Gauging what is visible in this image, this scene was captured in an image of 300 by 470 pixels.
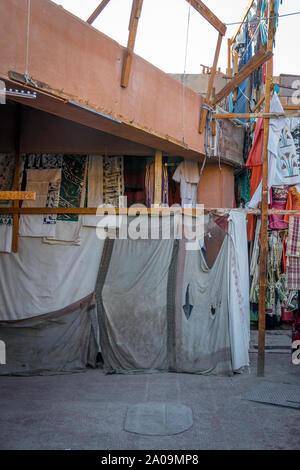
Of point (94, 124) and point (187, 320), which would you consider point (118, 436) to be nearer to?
point (187, 320)

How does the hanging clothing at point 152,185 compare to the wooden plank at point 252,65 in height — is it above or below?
below

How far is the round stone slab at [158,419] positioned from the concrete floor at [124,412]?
10 centimetres

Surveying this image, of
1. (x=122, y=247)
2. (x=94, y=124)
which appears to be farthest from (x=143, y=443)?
(x=94, y=124)

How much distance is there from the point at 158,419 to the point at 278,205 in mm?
5385

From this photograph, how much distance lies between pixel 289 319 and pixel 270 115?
449 centimetres

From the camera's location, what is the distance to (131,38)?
6.50m

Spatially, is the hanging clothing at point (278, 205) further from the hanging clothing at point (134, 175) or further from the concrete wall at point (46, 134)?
the concrete wall at point (46, 134)

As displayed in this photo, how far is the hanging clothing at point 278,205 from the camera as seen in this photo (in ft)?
29.5

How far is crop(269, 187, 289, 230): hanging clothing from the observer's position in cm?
899

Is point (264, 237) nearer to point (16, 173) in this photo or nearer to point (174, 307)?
point (174, 307)

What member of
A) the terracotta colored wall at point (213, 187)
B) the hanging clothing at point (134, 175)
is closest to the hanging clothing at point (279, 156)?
the terracotta colored wall at point (213, 187)

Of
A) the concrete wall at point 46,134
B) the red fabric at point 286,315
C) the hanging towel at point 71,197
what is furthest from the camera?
the red fabric at point 286,315

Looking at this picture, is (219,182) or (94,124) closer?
(94,124)

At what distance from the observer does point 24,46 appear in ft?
16.9
